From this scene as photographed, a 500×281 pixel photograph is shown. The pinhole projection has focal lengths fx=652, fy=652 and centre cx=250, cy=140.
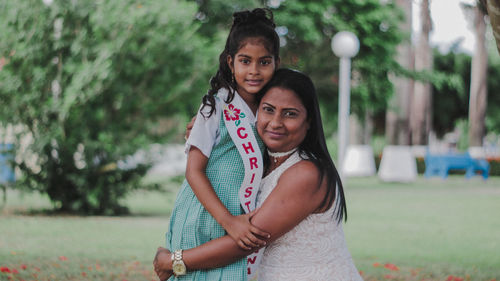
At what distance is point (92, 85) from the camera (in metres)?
10.4

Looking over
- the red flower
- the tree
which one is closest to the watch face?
the red flower

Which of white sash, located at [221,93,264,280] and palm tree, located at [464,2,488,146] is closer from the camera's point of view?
white sash, located at [221,93,264,280]

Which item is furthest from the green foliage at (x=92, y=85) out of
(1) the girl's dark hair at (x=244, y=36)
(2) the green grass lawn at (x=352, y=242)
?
(1) the girl's dark hair at (x=244, y=36)

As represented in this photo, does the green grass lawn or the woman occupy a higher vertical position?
the woman

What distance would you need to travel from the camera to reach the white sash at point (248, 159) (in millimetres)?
2604

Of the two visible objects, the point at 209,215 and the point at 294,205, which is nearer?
the point at 294,205

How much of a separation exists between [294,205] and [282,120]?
34 centimetres

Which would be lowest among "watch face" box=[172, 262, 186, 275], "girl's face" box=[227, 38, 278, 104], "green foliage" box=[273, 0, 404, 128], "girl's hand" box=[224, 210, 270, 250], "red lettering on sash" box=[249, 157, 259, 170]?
"watch face" box=[172, 262, 186, 275]

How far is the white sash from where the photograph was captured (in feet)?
8.54

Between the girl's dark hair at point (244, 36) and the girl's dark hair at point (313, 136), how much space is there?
401 mm

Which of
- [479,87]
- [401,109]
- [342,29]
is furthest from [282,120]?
[479,87]

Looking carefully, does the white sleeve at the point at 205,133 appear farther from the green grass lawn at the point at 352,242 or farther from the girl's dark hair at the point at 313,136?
the green grass lawn at the point at 352,242

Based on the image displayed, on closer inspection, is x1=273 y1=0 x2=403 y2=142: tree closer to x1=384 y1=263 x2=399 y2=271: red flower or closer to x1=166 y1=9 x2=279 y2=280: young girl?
x1=384 y1=263 x2=399 y2=271: red flower

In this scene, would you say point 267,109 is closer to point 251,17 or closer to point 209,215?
point 209,215
